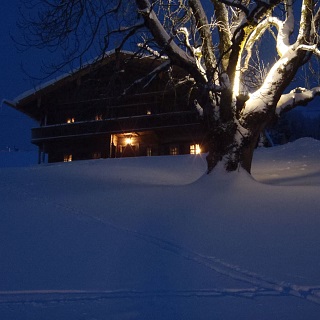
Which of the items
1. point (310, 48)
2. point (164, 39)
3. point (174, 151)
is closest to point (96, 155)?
point (174, 151)

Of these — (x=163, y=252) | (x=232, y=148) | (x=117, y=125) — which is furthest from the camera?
(x=117, y=125)

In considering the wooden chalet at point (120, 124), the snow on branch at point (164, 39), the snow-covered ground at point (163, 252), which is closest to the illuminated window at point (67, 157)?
the wooden chalet at point (120, 124)

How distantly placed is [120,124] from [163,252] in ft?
62.0

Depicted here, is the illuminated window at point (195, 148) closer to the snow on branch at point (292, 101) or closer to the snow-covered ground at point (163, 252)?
the snow on branch at point (292, 101)

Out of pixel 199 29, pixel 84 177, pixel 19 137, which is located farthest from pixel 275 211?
pixel 19 137

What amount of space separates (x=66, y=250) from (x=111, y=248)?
54 centimetres

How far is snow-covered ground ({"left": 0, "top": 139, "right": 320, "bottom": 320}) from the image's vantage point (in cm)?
330

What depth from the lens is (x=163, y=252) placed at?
4730 millimetres

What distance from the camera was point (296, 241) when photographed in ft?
16.2

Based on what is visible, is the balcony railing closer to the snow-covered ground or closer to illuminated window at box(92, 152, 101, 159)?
illuminated window at box(92, 152, 101, 159)

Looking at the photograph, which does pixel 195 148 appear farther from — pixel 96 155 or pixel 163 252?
pixel 163 252

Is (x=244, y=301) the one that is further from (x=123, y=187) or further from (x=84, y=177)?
(x=84, y=177)

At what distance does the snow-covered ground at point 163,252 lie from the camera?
10.8 ft

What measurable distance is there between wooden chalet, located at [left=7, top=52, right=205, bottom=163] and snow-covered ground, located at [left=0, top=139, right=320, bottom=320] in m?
14.0
